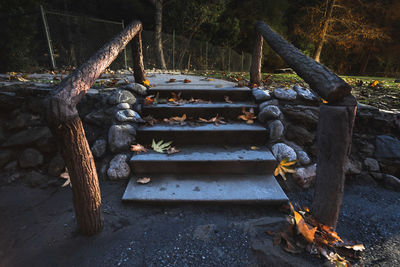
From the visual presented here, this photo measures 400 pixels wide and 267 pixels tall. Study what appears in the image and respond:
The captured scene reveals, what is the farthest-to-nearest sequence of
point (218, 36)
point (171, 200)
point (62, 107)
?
point (218, 36), point (171, 200), point (62, 107)

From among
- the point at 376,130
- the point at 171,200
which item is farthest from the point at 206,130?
the point at 376,130

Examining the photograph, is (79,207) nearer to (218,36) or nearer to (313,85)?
(313,85)

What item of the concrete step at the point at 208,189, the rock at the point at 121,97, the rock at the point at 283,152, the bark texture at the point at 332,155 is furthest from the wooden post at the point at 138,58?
the bark texture at the point at 332,155

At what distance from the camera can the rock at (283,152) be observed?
240 cm

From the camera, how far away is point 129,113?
8.64 feet

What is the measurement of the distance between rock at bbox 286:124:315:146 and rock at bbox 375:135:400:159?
0.81 m

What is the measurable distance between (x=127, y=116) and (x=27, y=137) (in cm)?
123

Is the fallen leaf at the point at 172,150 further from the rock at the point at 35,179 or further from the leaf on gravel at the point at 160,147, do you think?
the rock at the point at 35,179

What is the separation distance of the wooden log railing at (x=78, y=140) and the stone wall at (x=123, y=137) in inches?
27.4

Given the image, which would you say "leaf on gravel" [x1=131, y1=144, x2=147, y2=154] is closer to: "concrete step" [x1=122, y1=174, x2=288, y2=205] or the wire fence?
"concrete step" [x1=122, y1=174, x2=288, y2=205]

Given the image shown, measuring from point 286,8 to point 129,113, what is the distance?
15.1 m

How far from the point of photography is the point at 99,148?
96.8 inches

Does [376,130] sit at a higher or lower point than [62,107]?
lower

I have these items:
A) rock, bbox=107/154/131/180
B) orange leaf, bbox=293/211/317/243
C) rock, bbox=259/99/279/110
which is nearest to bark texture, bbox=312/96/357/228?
orange leaf, bbox=293/211/317/243
